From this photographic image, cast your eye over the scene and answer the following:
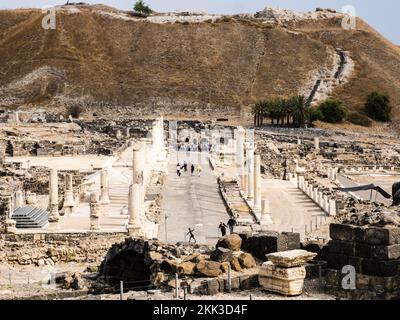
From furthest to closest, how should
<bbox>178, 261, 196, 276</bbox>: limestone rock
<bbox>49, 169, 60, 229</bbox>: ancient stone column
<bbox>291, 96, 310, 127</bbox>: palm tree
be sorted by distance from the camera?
<bbox>291, 96, 310, 127</bbox>: palm tree → <bbox>49, 169, 60, 229</bbox>: ancient stone column → <bbox>178, 261, 196, 276</bbox>: limestone rock

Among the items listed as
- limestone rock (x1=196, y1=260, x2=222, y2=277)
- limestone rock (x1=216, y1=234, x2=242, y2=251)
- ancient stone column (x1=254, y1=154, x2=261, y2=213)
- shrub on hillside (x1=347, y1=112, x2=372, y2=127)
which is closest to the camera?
limestone rock (x1=196, y1=260, x2=222, y2=277)

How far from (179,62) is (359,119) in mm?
36991

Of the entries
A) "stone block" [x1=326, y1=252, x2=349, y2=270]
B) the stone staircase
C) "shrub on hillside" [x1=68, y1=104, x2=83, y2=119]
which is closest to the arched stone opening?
"stone block" [x1=326, y1=252, x2=349, y2=270]

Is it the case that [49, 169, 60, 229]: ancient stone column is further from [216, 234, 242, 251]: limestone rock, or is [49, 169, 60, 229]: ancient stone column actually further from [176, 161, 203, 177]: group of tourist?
[176, 161, 203, 177]: group of tourist

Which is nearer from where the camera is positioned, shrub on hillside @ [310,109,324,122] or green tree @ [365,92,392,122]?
shrub on hillside @ [310,109,324,122]

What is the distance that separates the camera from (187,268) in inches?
628

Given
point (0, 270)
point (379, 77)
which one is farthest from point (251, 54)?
point (0, 270)

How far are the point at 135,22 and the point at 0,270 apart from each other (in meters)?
128

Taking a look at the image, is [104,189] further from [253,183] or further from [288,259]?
[288,259]

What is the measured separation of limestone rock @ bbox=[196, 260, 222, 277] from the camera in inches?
614

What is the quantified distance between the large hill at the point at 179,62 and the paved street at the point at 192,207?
71.4 m

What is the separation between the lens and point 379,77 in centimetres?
12725

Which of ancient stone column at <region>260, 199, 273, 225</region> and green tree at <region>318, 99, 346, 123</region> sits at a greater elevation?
green tree at <region>318, 99, 346, 123</region>

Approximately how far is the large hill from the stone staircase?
295 ft
